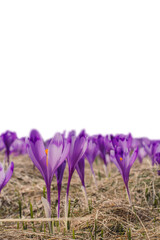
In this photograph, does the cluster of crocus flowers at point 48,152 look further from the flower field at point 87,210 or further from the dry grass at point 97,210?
the dry grass at point 97,210

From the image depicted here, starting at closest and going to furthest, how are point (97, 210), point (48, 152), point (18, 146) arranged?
point (48, 152), point (97, 210), point (18, 146)

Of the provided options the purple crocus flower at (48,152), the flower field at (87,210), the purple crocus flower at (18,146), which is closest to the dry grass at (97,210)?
the flower field at (87,210)

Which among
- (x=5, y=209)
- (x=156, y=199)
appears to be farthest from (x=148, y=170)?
(x=5, y=209)

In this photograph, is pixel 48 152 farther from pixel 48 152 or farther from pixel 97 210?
pixel 97 210

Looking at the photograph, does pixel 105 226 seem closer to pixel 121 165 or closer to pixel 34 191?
pixel 121 165

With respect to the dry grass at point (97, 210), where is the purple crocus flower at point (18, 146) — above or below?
above

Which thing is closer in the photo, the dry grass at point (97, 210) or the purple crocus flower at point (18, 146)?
the dry grass at point (97, 210)

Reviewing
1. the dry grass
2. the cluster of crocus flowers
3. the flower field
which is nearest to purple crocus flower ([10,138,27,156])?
the dry grass

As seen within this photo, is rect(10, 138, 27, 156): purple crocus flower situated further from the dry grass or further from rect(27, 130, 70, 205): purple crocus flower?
rect(27, 130, 70, 205): purple crocus flower

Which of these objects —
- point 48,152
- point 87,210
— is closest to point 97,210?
point 87,210

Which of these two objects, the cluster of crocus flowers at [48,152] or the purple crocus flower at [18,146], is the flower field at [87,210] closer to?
the cluster of crocus flowers at [48,152]
